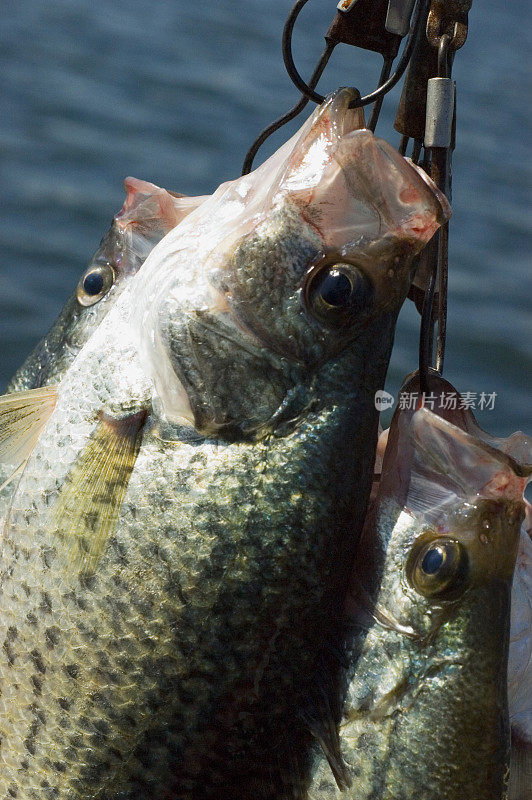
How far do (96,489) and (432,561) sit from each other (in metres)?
0.87

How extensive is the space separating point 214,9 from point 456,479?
10.9 m

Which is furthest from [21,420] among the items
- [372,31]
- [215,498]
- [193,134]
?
[193,134]

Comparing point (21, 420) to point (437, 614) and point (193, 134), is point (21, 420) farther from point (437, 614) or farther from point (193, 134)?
point (193, 134)

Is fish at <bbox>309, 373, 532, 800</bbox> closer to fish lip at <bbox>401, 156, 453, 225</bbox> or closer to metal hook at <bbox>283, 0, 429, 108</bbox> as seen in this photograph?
fish lip at <bbox>401, 156, 453, 225</bbox>

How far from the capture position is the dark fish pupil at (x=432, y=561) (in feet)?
8.27

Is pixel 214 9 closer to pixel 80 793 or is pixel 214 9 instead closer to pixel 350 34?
pixel 350 34

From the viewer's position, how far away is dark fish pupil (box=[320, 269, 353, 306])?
2.49 metres

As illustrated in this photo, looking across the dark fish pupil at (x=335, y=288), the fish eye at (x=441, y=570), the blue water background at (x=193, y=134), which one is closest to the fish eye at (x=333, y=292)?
the dark fish pupil at (x=335, y=288)

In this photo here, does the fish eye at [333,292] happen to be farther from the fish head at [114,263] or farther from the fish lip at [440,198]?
the fish head at [114,263]

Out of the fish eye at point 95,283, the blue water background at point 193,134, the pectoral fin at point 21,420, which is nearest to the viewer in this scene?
the pectoral fin at point 21,420

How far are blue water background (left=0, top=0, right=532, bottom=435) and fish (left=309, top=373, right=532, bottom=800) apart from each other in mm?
4741

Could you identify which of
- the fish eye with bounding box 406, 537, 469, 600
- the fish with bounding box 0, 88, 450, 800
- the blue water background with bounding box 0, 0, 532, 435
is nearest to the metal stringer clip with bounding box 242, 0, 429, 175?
the fish with bounding box 0, 88, 450, 800

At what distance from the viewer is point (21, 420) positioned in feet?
8.74

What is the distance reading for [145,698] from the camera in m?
2.36
